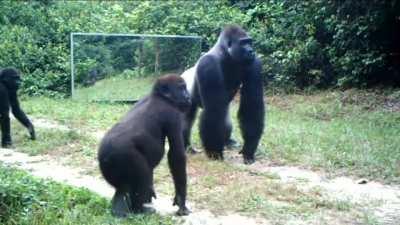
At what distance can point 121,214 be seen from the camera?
5527 millimetres

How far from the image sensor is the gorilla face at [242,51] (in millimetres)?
8461

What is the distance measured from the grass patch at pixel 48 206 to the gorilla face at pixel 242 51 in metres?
3.31

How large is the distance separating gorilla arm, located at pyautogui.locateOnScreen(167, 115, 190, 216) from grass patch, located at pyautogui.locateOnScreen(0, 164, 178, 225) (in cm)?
23

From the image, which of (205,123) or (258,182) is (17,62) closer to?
(205,123)

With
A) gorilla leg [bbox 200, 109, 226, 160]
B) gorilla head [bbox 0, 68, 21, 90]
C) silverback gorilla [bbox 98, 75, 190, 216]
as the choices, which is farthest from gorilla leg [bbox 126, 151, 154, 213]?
gorilla head [bbox 0, 68, 21, 90]

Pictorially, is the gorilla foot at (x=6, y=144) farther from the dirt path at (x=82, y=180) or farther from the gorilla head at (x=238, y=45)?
the gorilla head at (x=238, y=45)

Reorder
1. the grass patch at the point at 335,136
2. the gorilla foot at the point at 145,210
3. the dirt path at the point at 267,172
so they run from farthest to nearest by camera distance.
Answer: the grass patch at the point at 335,136 < the dirt path at the point at 267,172 < the gorilla foot at the point at 145,210

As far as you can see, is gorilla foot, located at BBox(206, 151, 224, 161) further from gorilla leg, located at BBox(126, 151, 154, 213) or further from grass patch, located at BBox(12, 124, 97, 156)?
gorilla leg, located at BBox(126, 151, 154, 213)

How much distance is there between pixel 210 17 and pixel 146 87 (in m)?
4.11

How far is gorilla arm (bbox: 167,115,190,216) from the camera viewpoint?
5.71m

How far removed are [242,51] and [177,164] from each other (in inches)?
124

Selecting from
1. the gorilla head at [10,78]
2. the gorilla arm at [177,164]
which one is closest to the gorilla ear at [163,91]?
the gorilla arm at [177,164]

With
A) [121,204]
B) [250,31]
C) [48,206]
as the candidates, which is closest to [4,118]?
[48,206]

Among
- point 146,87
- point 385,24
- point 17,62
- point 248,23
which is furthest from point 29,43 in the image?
point 385,24
